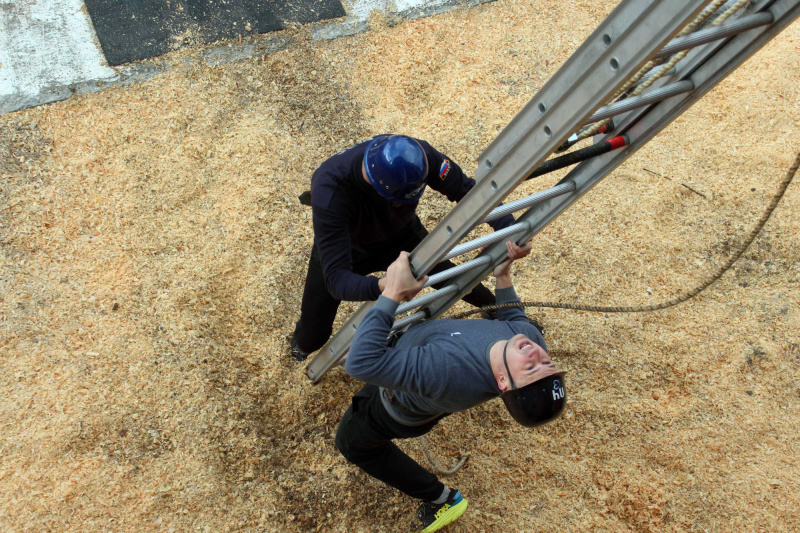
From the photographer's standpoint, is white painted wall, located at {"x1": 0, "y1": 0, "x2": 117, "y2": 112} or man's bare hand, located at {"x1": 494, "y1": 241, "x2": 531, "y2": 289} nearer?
man's bare hand, located at {"x1": 494, "y1": 241, "x2": 531, "y2": 289}

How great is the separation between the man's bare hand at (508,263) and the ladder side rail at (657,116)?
0.04 meters

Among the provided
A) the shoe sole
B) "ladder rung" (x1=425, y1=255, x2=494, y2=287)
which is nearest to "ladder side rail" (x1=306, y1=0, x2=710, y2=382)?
"ladder rung" (x1=425, y1=255, x2=494, y2=287)

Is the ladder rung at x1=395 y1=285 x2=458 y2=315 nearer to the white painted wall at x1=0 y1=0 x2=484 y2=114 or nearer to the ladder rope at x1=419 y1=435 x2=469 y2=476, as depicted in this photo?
the ladder rope at x1=419 y1=435 x2=469 y2=476

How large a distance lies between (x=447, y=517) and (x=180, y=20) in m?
5.16

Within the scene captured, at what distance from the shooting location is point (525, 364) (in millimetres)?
2387

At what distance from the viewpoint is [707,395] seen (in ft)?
13.7

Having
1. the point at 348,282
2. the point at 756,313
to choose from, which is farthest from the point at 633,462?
the point at 348,282

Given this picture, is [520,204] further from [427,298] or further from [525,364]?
[427,298]

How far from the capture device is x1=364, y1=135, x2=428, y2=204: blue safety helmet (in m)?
2.85

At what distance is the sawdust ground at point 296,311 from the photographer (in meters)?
3.76

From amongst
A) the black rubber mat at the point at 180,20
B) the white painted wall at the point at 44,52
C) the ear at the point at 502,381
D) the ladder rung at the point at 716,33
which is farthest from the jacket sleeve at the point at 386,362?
the black rubber mat at the point at 180,20

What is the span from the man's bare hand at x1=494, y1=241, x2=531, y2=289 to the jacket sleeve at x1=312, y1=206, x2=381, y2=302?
605mm

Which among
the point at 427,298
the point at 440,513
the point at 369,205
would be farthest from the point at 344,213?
the point at 440,513

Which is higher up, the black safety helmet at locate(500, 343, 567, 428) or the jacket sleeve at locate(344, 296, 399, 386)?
the jacket sleeve at locate(344, 296, 399, 386)
